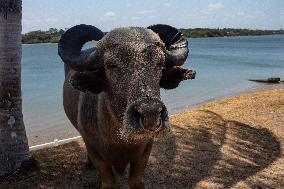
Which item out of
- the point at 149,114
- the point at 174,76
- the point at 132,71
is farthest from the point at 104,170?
the point at 149,114

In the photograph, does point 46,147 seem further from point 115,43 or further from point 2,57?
point 115,43

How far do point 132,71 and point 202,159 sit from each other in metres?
4.60

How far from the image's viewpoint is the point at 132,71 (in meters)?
3.94

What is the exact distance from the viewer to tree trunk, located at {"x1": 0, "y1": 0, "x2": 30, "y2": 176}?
22.5ft

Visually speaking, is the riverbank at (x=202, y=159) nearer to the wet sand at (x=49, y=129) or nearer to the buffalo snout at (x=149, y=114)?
the wet sand at (x=49, y=129)

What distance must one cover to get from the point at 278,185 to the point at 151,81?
3.82m

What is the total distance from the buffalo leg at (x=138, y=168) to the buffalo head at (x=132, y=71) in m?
0.96

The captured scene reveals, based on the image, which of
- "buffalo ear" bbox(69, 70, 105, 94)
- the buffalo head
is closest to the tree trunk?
the buffalo head

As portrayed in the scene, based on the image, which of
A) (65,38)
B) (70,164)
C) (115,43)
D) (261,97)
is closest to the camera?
(115,43)

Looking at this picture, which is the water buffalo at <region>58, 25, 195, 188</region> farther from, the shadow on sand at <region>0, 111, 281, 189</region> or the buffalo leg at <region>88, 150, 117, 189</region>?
the shadow on sand at <region>0, 111, 281, 189</region>

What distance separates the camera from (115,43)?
13.9 feet

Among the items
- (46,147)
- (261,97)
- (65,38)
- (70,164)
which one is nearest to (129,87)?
(65,38)

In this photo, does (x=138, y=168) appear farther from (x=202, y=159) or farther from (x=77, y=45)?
(x=202, y=159)

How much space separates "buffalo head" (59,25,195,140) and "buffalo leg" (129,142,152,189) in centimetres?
96
